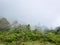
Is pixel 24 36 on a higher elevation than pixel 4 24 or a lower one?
lower

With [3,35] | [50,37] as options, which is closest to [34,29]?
[50,37]

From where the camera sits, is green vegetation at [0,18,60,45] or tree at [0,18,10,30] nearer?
green vegetation at [0,18,60,45]

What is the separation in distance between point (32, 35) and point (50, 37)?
108cm

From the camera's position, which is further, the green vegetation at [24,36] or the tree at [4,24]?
the tree at [4,24]

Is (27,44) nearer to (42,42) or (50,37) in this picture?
(42,42)

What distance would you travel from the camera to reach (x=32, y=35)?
387 inches

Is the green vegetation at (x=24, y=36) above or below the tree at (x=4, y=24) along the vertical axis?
below

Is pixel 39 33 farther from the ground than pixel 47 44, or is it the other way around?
pixel 39 33

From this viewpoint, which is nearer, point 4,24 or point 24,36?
point 24,36

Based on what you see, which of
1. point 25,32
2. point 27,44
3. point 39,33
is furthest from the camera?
point 39,33

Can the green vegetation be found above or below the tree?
below

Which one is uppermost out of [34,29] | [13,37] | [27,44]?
[34,29]

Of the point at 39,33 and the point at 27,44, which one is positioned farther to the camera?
the point at 39,33

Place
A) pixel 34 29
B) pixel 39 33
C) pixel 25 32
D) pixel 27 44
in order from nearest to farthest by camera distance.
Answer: pixel 27 44 → pixel 25 32 → pixel 39 33 → pixel 34 29
